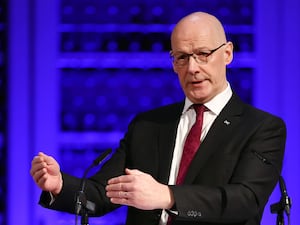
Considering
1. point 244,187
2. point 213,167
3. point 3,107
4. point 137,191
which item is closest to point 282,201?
point 244,187

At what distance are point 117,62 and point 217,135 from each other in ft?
4.51

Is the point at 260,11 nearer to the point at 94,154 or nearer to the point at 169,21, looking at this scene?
the point at 169,21

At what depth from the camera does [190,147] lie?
239cm

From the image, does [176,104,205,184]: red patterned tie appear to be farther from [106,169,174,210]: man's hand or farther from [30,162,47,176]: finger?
[30,162,47,176]: finger

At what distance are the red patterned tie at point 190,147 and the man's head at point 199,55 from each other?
0.32 ft

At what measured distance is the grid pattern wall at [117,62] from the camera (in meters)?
3.65

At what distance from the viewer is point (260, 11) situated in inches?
141

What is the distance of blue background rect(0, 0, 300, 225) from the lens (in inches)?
141

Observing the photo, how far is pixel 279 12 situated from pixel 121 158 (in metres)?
1.44

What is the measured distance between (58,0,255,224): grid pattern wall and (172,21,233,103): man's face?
117 cm

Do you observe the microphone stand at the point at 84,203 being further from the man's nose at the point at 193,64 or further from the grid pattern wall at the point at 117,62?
the grid pattern wall at the point at 117,62

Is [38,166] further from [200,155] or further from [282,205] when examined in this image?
[282,205]

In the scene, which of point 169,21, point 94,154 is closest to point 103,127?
point 94,154

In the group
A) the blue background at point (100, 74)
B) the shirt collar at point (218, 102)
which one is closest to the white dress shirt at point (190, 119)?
the shirt collar at point (218, 102)
